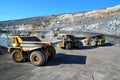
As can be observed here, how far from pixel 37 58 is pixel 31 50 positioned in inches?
31.5

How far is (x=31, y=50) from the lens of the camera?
12.5 metres

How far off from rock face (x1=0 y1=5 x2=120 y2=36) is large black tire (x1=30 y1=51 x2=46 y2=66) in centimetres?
2588

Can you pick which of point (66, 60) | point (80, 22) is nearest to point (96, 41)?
point (66, 60)

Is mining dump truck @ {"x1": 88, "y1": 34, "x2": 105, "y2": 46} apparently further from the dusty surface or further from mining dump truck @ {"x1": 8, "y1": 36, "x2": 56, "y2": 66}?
the dusty surface

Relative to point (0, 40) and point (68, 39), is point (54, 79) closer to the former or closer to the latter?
point (0, 40)

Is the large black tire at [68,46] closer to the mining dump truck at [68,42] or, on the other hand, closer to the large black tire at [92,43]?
the mining dump truck at [68,42]

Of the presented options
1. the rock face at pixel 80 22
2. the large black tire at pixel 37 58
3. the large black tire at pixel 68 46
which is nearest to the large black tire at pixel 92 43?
the large black tire at pixel 68 46

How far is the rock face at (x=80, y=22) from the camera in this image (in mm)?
39256

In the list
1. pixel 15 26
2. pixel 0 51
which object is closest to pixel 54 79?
pixel 0 51

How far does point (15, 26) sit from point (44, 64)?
55.2 meters

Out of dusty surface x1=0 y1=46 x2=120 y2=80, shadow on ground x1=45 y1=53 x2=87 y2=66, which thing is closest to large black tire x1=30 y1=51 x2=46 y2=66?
dusty surface x1=0 y1=46 x2=120 y2=80

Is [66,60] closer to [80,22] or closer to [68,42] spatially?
[68,42]

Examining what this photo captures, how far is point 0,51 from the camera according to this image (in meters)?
17.1

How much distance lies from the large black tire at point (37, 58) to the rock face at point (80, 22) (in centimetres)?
2588
